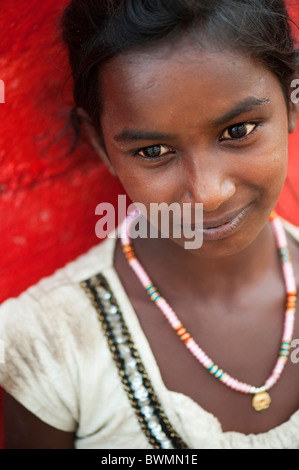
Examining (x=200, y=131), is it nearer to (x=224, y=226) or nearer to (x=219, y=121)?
(x=219, y=121)

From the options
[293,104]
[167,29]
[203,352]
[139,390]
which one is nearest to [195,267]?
[203,352]

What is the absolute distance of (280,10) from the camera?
0.93m

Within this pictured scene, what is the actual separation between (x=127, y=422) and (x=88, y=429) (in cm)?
9

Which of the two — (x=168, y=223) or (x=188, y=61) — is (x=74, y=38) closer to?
(x=188, y=61)

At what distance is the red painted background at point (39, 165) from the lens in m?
1.05

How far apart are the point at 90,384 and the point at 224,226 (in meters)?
0.43

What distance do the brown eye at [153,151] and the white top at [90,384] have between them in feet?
1.18

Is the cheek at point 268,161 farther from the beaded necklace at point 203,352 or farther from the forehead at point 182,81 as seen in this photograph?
the beaded necklace at point 203,352

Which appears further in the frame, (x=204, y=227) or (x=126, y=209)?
(x=126, y=209)

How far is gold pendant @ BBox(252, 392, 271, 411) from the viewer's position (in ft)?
3.53

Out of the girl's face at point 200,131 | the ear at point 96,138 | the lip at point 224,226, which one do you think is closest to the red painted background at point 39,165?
the ear at point 96,138

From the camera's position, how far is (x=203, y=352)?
3.60 feet

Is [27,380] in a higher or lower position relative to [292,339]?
higher
